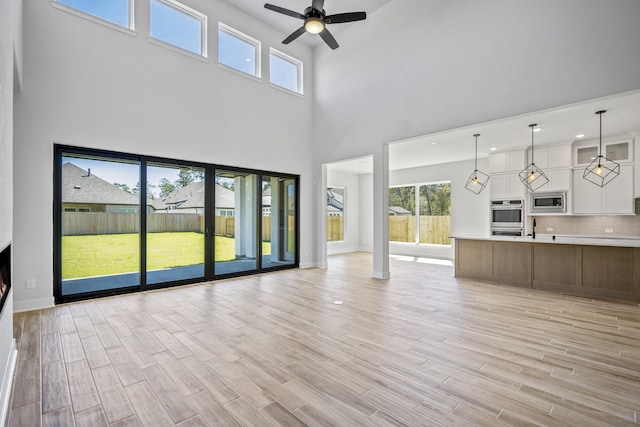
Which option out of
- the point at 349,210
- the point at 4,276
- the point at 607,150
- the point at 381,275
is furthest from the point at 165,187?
the point at 607,150

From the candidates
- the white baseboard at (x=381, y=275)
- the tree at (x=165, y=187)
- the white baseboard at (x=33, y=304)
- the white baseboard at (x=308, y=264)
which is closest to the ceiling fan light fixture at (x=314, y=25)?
the tree at (x=165, y=187)

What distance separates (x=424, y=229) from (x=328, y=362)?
780 centimetres

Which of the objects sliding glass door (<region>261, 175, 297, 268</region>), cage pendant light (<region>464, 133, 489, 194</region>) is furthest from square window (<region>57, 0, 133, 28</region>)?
cage pendant light (<region>464, 133, 489, 194</region>)

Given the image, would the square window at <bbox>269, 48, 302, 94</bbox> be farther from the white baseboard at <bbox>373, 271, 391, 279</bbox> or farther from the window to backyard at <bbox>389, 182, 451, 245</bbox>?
the window to backyard at <bbox>389, 182, 451, 245</bbox>

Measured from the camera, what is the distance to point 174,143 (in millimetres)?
5223

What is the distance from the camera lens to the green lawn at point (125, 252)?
14.5ft

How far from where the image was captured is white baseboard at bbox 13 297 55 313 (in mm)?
3865

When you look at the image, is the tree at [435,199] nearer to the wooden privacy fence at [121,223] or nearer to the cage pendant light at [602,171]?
the cage pendant light at [602,171]

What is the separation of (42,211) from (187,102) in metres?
2.75

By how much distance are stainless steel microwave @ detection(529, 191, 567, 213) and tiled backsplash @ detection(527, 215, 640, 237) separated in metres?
0.37

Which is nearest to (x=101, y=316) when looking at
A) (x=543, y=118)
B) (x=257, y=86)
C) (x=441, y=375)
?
(x=441, y=375)

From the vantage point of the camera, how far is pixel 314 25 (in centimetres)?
422

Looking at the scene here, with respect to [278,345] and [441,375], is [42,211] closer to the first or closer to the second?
[278,345]

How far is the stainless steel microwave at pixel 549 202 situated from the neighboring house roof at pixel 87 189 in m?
8.44
